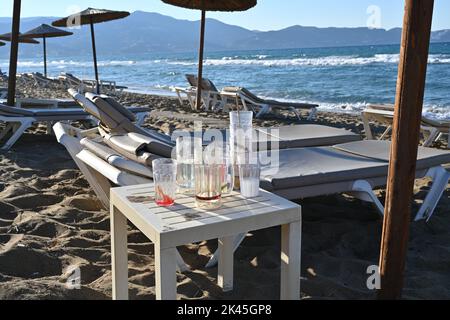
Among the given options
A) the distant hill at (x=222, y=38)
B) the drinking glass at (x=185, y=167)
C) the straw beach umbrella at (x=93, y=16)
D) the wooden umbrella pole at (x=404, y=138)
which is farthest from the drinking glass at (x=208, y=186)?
the distant hill at (x=222, y=38)

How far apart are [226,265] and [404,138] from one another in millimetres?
981

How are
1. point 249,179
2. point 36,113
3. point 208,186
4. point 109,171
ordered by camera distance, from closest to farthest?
point 208,186 < point 249,179 < point 109,171 < point 36,113

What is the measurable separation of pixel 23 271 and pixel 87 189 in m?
1.39

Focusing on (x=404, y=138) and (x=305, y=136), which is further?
(x=305, y=136)

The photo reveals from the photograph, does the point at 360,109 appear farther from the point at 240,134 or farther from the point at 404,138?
the point at 404,138

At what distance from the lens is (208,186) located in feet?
5.67

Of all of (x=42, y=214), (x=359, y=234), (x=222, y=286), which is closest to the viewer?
(x=222, y=286)

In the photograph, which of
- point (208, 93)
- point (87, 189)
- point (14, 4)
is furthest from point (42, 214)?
point (208, 93)

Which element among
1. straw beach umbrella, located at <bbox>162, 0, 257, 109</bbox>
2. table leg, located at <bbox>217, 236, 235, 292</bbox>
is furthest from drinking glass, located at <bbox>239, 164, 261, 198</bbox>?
straw beach umbrella, located at <bbox>162, 0, 257, 109</bbox>

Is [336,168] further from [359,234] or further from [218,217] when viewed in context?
[218,217]

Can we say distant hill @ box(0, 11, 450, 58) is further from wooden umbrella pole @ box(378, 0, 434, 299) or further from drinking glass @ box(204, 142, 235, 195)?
drinking glass @ box(204, 142, 235, 195)

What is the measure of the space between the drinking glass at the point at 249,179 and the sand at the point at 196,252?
0.55m

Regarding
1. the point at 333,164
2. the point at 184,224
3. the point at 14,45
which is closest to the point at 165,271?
the point at 184,224

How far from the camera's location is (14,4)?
593cm
